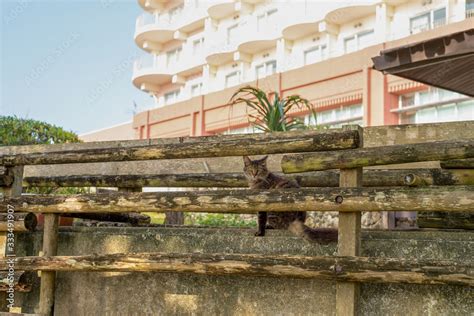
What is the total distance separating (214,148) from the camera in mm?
4723

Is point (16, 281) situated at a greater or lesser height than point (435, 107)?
lesser

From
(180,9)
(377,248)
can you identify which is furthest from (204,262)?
(180,9)

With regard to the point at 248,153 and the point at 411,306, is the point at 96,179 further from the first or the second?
the point at 411,306

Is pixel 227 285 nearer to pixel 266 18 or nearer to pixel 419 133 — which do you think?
pixel 419 133

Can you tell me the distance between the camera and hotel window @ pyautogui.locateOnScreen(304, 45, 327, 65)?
91.2ft

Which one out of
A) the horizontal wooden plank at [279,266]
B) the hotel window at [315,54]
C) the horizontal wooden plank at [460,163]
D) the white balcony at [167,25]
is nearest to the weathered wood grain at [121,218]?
the horizontal wooden plank at [279,266]

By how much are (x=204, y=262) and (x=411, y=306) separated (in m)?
1.45

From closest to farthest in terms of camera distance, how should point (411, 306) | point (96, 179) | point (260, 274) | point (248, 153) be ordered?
point (411, 306) < point (260, 274) < point (248, 153) < point (96, 179)

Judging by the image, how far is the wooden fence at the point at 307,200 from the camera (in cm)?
386

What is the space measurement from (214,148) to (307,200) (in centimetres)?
92

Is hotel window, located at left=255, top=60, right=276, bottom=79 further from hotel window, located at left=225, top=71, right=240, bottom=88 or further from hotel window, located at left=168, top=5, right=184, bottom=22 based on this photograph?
hotel window, located at left=168, top=5, right=184, bottom=22

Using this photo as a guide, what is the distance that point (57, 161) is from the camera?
5.41m

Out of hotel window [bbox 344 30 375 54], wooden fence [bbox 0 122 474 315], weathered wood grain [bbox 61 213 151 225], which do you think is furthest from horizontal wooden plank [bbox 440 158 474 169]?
hotel window [bbox 344 30 375 54]

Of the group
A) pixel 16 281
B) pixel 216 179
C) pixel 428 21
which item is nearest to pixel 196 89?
pixel 428 21
